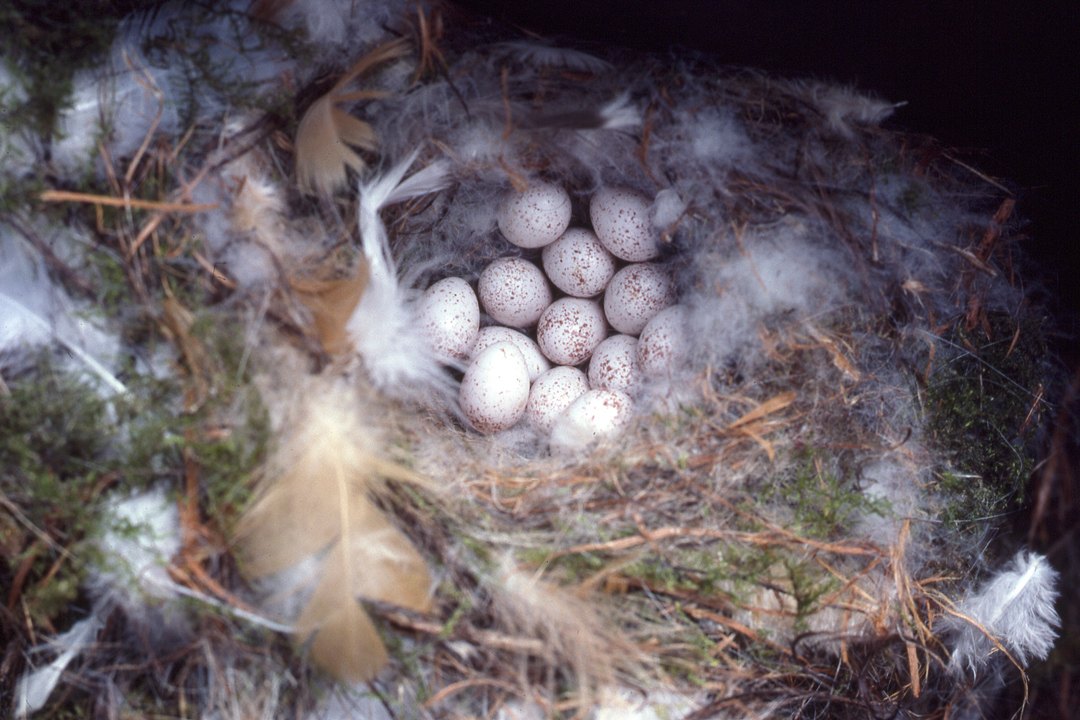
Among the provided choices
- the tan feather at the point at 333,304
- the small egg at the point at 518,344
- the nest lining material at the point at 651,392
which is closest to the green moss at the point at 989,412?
the nest lining material at the point at 651,392

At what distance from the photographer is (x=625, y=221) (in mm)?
1448

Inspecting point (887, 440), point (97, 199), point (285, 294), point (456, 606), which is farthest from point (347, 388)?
point (887, 440)

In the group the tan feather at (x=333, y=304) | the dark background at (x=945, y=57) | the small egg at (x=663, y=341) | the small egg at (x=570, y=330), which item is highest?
the dark background at (x=945, y=57)

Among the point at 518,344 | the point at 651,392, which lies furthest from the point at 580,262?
the point at 651,392

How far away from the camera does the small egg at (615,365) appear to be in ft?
4.84

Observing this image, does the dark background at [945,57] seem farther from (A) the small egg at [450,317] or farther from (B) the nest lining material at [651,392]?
(A) the small egg at [450,317]

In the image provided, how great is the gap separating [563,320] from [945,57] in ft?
3.04

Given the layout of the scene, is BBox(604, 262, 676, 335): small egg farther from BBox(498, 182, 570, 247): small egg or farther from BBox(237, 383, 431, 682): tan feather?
BBox(237, 383, 431, 682): tan feather

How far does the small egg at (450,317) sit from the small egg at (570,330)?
7.0 inches

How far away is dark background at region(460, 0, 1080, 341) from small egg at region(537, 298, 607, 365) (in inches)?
23.3

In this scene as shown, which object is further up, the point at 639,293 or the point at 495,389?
the point at 639,293

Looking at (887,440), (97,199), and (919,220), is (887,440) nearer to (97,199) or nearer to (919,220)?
(919,220)

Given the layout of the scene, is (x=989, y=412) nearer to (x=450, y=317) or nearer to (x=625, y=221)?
(x=625, y=221)

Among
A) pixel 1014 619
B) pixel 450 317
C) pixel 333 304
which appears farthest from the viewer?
pixel 450 317
